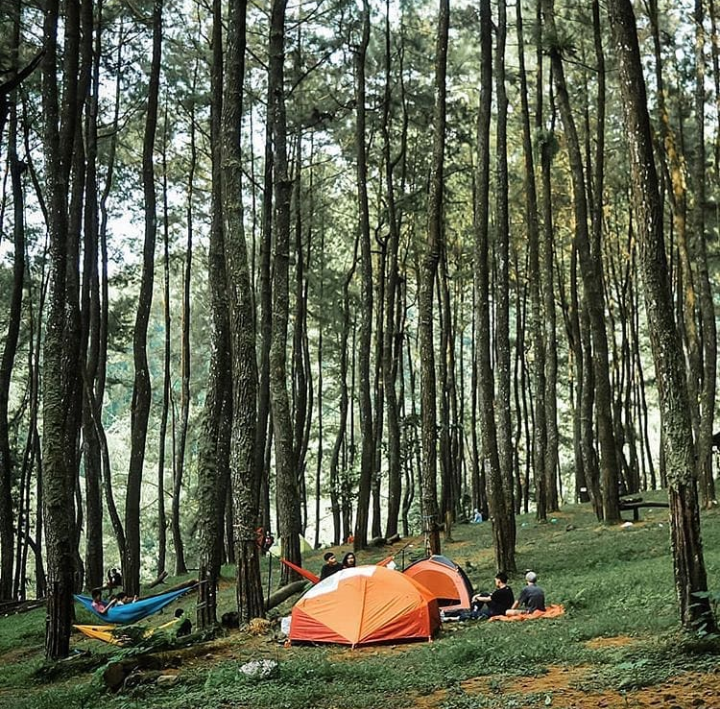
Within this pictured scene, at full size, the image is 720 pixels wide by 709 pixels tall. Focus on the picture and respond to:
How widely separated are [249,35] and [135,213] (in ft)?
20.4

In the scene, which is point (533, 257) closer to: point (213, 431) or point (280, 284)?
point (280, 284)

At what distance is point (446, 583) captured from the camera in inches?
496

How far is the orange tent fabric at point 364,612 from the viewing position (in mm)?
10180

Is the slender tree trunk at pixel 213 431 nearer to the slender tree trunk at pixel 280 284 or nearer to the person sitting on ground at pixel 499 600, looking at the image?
the slender tree trunk at pixel 280 284

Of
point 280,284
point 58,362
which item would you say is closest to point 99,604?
point 58,362

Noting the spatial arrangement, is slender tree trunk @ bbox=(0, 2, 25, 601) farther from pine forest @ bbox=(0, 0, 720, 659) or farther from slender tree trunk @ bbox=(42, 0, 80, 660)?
slender tree trunk @ bbox=(42, 0, 80, 660)

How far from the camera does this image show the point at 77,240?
12305 mm

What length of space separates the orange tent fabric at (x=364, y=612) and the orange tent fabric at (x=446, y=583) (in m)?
1.61

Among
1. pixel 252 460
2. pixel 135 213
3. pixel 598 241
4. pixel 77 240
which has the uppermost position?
pixel 135 213

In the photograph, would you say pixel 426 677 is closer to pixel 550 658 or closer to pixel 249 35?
pixel 550 658

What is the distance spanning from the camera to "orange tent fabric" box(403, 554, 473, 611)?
12.4m

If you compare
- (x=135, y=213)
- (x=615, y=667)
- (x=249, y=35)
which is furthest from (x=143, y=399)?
(x=615, y=667)

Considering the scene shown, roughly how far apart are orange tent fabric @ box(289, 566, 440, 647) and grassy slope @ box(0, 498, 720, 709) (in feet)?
1.00

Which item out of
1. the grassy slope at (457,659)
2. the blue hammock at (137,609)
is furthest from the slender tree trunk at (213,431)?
the blue hammock at (137,609)
